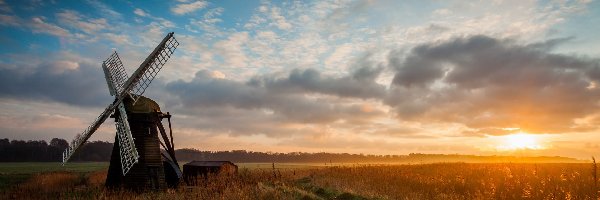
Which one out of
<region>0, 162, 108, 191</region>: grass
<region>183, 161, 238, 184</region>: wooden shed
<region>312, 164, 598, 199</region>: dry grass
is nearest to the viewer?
<region>312, 164, 598, 199</region>: dry grass

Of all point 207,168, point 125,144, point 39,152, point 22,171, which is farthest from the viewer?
point 39,152

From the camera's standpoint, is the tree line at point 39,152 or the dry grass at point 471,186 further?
the tree line at point 39,152

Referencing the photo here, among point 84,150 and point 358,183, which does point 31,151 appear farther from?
point 358,183

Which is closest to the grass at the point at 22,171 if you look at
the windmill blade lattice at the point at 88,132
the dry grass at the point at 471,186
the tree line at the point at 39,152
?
the windmill blade lattice at the point at 88,132

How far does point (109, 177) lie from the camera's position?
2616cm

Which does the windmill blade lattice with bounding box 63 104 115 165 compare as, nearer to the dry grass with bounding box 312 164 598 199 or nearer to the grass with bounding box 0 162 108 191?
the grass with bounding box 0 162 108 191

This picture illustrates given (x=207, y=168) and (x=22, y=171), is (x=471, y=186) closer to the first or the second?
(x=207, y=168)

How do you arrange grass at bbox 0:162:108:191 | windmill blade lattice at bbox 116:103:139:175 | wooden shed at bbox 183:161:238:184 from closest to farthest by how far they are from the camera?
windmill blade lattice at bbox 116:103:139:175 < wooden shed at bbox 183:161:238:184 < grass at bbox 0:162:108:191

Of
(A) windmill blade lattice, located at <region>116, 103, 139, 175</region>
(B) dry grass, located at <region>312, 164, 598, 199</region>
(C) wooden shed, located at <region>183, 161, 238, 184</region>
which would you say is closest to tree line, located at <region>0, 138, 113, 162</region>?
(C) wooden shed, located at <region>183, 161, 238, 184</region>

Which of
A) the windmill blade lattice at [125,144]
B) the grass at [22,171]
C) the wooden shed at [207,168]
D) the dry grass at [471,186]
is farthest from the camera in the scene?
the grass at [22,171]

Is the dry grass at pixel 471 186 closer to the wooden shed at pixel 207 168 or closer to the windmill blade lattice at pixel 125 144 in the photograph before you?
the windmill blade lattice at pixel 125 144

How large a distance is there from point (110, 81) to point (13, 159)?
128029mm

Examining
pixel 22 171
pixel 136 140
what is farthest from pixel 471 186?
pixel 22 171

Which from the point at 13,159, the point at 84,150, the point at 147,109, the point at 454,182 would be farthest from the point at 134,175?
the point at 84,150
